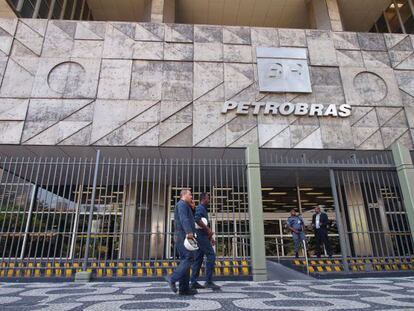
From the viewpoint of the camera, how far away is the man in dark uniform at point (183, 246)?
13.9 ft

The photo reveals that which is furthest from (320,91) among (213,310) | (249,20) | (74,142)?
(213,310)

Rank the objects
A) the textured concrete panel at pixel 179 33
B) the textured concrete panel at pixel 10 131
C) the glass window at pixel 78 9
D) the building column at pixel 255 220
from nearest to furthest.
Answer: the building column at pixel 255 220
the textured concrete panel at pixel 10 131
the textured concrete panel at pixel 179 33
the glass window at pixel 78 9

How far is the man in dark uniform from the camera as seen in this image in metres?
4.23

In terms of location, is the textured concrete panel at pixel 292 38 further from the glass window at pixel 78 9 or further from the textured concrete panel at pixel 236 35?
the glass window at pixel 78 9

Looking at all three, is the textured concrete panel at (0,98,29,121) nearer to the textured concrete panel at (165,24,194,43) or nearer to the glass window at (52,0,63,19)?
the glass window at (52,0,63,19)

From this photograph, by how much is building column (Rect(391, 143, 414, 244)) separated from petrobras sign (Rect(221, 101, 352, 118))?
2.77m

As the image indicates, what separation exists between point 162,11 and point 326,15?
7.56 m

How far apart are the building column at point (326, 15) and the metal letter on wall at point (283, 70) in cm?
289

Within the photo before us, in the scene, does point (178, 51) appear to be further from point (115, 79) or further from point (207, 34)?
point (115, 79)

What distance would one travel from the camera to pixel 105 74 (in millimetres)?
10977

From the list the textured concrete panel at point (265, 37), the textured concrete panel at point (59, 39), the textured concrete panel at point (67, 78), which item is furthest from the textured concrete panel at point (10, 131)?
the textured concrete panel at point (265, 37)

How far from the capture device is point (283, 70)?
11.6m

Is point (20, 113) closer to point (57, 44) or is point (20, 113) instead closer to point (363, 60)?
point (57, 44)

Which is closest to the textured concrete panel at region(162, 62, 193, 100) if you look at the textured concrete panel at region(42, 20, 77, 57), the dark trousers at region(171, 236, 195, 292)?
the textured concrete panel at region(42, 20, 77, 57)
